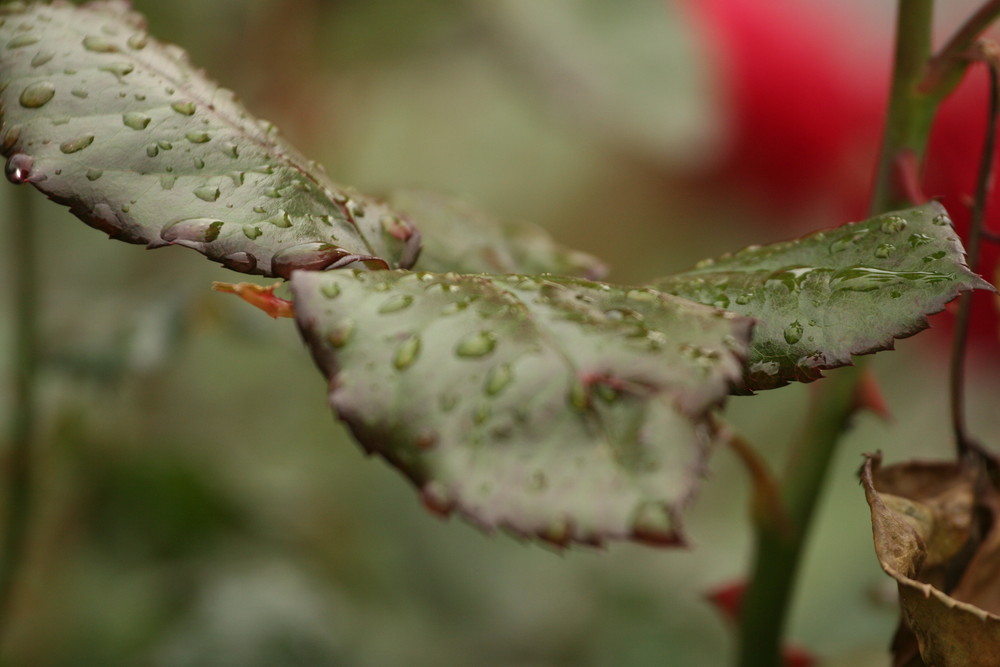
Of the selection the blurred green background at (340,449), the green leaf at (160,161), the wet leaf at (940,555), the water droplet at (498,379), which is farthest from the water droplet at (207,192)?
the blurred green background at (340,449)

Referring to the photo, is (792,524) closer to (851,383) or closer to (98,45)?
(851,383)

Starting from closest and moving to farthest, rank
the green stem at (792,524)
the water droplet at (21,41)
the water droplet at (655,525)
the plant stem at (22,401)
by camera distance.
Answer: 1. the water droplet at (655,525)
2. the water droplet at (21,41)
3. the green stem at (792,524)
4. the plant stem at (22,401)

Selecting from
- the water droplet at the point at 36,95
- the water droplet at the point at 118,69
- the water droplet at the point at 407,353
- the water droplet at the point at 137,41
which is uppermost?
the water droplet at the point at 407,353

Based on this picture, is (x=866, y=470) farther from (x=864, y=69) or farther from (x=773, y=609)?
(x=864, y=69)

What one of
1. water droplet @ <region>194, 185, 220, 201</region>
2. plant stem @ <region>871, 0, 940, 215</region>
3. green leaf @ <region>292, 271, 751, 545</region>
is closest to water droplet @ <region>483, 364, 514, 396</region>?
green leaf @ <region>292, 271, 751, 545</region>

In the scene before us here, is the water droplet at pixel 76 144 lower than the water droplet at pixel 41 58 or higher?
lower

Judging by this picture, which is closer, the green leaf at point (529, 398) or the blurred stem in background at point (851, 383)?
the green leaf at point (529, 398)

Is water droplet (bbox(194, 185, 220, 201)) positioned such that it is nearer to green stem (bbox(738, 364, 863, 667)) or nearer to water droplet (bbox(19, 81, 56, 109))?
water droplet (bbox(19, 81, 56, 109))

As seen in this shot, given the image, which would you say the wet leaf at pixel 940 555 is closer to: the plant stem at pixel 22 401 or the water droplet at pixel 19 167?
the water droplet at pixel 19 167
